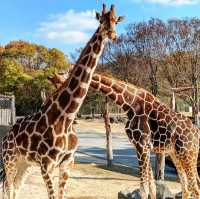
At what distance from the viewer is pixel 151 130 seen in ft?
30.6

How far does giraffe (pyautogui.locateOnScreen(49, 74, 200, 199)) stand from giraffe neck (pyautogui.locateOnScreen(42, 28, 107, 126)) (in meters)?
1.57

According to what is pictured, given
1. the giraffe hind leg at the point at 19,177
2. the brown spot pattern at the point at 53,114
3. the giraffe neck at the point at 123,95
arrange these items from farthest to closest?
the giraffe neck at the point at 123,95
the giraffe hind leg at the point at 19,177
the brown spot pattern at the point at 53,114

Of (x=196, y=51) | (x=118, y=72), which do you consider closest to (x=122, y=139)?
(x=118, y=72)

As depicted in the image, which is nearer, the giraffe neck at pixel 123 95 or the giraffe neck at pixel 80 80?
the giraffe neck at pixel 80 80

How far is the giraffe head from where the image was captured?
23.9 feet

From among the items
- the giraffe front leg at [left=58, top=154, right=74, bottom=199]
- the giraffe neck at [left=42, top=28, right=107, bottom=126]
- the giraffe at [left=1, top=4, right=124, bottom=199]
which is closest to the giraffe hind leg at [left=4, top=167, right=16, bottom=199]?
the giraffe at [left=1, top=4, right=124, bottom=199]

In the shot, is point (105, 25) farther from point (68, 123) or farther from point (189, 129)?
point (189, 129)

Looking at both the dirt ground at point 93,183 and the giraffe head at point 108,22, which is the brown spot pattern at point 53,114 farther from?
the dirt ground at point 93,183

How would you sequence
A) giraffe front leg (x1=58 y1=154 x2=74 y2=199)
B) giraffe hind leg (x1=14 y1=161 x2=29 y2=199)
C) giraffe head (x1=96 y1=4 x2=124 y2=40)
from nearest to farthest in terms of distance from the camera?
giraffe head (x1=96 y1=4 x2=124 y2=40) < giraffe front leg (x1=58 y1=154 x2=74 y2=199) < giraffe hind leg (x1=14 y1=161 x2=29 y2=199)

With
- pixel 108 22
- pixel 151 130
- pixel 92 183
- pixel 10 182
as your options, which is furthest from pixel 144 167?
pixel 92 183

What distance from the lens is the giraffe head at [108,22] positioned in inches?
287

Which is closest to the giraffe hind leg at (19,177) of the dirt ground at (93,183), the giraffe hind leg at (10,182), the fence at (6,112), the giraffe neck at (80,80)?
the giraffe hind leg at (10,182)

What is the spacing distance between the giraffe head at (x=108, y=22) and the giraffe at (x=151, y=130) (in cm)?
197

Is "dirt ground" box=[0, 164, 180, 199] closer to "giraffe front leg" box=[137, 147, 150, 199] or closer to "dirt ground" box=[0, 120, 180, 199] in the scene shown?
"dirt ground" box=[0, 120, 180, 199]
